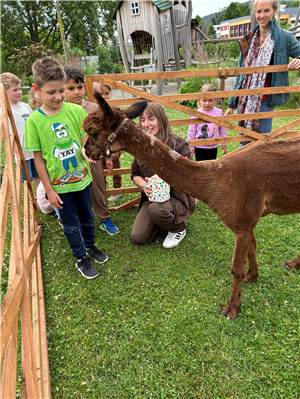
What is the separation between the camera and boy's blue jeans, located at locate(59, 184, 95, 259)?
323 cm

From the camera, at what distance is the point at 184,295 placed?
3217 mm

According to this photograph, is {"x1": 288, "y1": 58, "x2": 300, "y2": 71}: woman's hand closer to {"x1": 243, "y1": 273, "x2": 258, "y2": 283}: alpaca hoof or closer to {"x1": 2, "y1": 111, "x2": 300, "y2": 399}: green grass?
{"x1": 2, "y1": 111, "x2": 300, "y2": 399}: green grass

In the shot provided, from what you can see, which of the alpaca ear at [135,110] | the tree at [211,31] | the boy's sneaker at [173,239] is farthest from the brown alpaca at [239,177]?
the tree at [211,31]

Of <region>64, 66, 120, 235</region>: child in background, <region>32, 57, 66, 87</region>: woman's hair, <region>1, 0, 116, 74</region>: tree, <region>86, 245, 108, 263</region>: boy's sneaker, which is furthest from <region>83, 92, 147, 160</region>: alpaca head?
<region>1, 0, 116, 74</region>: tree

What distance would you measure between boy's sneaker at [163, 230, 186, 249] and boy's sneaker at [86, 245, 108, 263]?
77cm

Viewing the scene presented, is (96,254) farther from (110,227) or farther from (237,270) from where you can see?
(237,270)

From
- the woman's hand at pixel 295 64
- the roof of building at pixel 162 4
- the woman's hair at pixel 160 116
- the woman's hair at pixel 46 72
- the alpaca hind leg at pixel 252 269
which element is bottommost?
the alpaca hind leg at pixel 252 269

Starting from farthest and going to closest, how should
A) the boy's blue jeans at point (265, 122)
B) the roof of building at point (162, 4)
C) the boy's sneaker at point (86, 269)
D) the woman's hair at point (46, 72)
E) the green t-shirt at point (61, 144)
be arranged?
1. the roof of building at point (162, 4)
2. the boy's blue jeans at point (265, 122)
3. the boy's sneaker at point (86, 269)
4. the green t-shirt at point (61, 144)
5. the woman's hair at point (46, 72)

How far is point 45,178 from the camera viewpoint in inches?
117

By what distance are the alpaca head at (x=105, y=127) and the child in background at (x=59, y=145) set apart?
1.78ft

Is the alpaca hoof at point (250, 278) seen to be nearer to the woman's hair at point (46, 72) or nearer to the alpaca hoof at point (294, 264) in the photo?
the alpaca hoof at point (294, 264)

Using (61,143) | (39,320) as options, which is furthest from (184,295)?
(61,143)

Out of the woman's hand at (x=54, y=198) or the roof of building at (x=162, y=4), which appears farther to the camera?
the roof of building at (x=162, y=4)

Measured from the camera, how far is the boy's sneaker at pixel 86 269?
356cm
